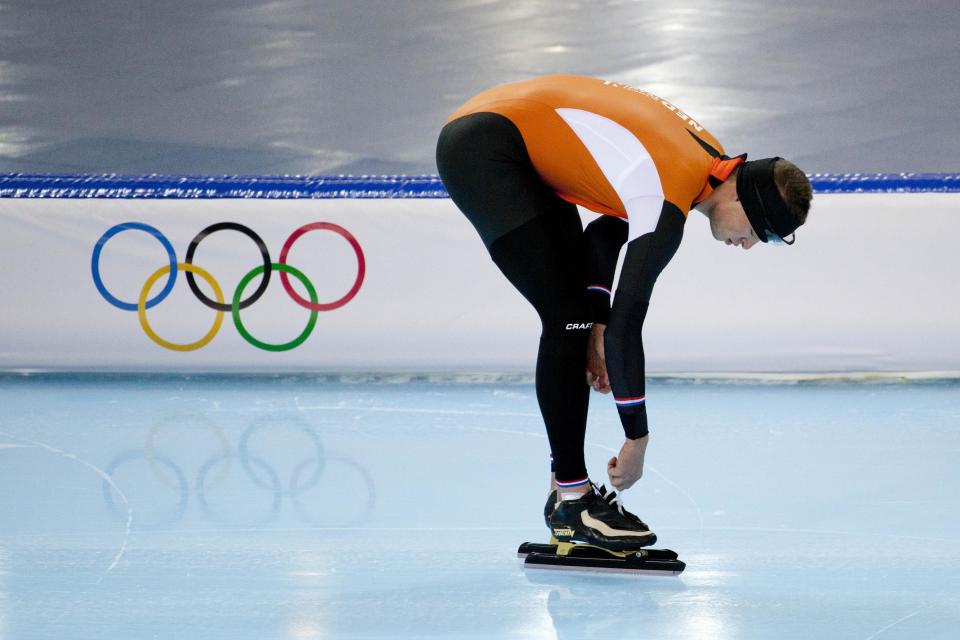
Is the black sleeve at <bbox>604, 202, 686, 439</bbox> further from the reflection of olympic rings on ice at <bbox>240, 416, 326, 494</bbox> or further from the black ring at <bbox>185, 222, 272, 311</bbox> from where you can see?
the black ring at <bbox>185, 222, 272, 311</bbox>

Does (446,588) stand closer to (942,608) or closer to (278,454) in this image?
(942,608)

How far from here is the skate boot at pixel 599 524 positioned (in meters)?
2.17

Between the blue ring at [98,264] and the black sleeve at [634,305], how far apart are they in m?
2.14

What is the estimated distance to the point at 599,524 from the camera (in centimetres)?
218

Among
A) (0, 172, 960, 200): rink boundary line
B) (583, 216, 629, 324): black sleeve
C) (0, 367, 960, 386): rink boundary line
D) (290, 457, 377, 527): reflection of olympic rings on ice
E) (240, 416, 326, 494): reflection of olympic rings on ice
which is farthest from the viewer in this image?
(0, 367, 960, 386): rink boundary line

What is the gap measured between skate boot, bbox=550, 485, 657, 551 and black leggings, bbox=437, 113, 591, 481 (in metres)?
0.06

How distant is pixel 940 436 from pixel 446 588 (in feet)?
5.53

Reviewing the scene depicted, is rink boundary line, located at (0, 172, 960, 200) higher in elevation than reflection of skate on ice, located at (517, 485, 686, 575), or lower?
higher

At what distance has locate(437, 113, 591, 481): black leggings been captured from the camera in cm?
213

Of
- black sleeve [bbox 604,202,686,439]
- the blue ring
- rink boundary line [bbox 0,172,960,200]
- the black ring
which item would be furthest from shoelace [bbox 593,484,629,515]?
the blue ring

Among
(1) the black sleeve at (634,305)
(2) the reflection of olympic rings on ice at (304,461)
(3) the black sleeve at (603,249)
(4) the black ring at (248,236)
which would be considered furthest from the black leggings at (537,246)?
(4) the black ring at (248,236)

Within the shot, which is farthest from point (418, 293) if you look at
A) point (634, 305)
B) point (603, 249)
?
point (634, 305)

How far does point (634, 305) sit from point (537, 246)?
264 mm

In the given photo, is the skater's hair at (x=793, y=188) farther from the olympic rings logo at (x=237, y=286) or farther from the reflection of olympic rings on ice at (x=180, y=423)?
the olympic rings logo at (x=237, y=286)
